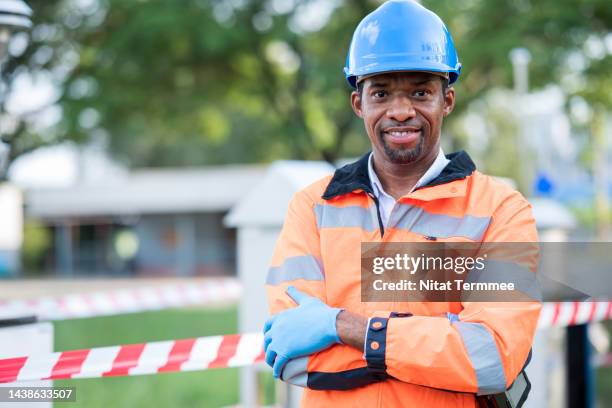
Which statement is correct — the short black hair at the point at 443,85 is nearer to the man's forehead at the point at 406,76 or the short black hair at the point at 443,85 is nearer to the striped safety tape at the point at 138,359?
the man's forehead at the point at 406,76

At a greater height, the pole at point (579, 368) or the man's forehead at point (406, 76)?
the man's forehead at point (406, 76)

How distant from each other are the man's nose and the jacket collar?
22 cm

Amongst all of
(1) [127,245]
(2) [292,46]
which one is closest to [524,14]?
(2) [292,46]

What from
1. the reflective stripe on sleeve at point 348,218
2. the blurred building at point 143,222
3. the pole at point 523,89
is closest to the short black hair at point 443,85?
the reflective stripe on sleeve at point 348,218

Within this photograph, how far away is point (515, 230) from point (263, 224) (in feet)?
10.4

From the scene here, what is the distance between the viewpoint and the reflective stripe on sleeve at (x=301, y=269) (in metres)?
2.38

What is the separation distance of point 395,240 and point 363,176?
291 mm

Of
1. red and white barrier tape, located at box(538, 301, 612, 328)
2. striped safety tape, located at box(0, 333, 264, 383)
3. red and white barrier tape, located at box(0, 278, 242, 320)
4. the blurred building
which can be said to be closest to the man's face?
striped safety tape, located at box(0, 333, 264, 383)

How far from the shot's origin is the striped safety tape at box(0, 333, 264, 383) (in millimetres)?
2873

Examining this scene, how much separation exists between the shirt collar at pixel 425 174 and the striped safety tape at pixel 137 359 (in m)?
0.99

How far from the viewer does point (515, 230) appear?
2.24m

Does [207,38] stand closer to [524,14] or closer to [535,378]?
[524,14]

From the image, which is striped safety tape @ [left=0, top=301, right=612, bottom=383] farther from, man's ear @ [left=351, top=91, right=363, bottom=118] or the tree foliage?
the tree foliage

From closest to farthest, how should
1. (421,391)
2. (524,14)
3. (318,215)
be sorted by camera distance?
(421,391), (318,215), (524,14)
